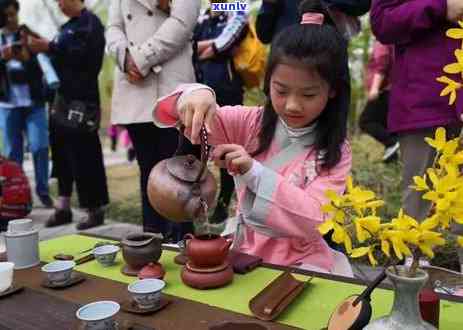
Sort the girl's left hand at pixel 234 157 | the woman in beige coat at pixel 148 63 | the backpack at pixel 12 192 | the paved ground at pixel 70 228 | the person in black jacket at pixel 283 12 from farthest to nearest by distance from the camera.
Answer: the paved ground at pixel 70 228 < the backpack at pixel 12 192 < the woman in beige coat at pixel 148 63 < the person in black jacket at pixel 283 12 < the girl's left hand at pixel 234 157

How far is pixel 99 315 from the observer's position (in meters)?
1.02

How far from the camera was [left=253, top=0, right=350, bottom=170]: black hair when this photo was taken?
4.87ft

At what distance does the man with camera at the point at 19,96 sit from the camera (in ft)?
13.2

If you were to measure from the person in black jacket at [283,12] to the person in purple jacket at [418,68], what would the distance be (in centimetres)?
32

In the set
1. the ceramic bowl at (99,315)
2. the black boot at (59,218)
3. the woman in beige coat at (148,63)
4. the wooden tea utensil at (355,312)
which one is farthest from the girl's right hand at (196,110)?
the black boot at (59,218)

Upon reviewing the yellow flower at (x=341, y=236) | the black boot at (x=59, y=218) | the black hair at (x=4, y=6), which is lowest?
the black boot at (x=59, y=218)

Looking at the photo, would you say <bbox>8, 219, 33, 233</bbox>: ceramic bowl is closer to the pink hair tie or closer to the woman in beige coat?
the woman in beige coat

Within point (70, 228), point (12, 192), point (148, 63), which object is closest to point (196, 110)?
point (148, 63)

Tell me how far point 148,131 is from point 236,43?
38.0 inches

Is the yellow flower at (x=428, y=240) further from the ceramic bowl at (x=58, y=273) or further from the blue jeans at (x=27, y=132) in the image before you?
the blue jeans at (x=27, y=132)

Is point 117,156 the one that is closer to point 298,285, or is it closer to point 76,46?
point 76,46

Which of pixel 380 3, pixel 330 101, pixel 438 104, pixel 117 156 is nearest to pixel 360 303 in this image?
pixel 330 101

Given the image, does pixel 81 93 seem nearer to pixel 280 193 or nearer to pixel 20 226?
pixel 20 226

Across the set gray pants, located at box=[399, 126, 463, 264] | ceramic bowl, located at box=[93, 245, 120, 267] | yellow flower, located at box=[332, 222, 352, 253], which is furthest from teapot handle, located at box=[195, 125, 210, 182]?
gray pants, located at box=[399, 126, 463, 264]
